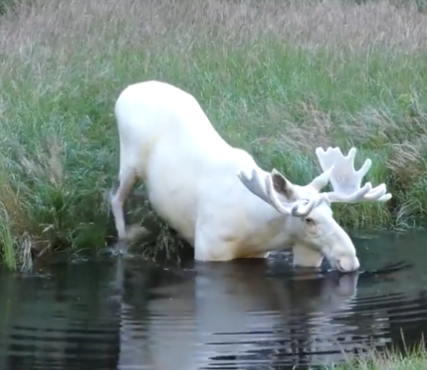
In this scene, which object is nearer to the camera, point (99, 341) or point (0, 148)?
point (99, 341)

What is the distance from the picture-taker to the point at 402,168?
12977 millimetres

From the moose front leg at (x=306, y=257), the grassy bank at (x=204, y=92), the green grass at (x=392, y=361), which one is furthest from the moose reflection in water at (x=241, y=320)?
the grassy bank at (x=204, y=92)

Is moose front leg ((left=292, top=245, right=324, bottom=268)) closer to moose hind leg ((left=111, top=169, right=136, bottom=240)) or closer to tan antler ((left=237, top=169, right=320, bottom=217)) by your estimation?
tan antler ((left=237, top=169, right=320, bottom=217))

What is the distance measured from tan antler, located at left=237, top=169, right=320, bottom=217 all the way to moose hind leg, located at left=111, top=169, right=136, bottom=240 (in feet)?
5.16

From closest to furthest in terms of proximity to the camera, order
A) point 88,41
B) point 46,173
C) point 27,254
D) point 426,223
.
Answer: point 27,254 → point 46,173 → point 426,223 → point 88,41

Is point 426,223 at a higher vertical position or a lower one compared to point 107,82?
lower

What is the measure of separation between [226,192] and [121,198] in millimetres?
1351

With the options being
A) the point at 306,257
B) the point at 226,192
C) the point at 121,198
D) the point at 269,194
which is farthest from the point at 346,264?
the point at 121,198

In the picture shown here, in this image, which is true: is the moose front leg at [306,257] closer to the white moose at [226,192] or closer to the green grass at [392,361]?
the white moose at [226,192]

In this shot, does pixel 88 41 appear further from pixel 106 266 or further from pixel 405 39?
pixel 106 266

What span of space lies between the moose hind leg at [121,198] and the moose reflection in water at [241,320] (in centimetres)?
108

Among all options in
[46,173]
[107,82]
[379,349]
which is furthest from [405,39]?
[379,349]

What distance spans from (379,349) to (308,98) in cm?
607

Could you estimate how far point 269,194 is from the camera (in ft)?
32.3
